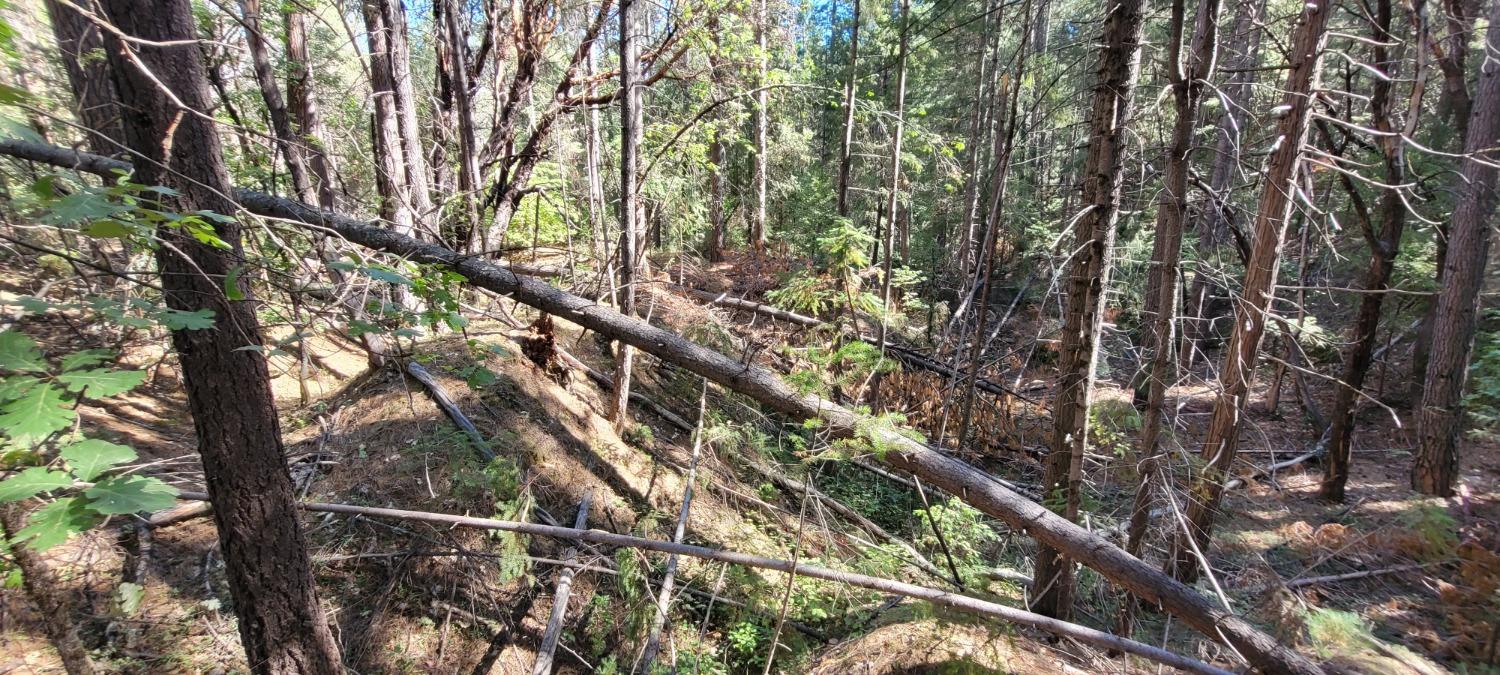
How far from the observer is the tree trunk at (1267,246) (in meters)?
4.16

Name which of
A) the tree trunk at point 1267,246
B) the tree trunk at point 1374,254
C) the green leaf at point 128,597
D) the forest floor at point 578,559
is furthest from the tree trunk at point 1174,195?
the green leaf at point 128,597

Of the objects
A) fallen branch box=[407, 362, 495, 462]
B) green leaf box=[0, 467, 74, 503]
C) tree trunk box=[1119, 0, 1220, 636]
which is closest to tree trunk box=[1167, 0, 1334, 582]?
tree trunk box=[1119, 0, 1220, 636]

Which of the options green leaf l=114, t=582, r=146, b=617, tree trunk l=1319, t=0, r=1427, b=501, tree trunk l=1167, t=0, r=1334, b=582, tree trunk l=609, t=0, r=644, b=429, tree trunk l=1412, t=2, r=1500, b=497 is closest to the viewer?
green leaf l=114, t=582, r=146, b=617

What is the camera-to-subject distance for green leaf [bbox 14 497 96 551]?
143 centimetres

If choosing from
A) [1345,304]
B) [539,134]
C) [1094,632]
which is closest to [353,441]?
[539,134]

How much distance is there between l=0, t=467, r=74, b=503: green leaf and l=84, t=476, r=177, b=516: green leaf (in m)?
0.06

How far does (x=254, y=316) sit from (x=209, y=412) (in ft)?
1.32

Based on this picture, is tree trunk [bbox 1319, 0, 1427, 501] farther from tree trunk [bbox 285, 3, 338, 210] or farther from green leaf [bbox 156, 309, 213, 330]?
tree trunk [bbox 285, 3, 338, 210]

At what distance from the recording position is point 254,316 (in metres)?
2.23

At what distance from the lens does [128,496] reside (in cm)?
153

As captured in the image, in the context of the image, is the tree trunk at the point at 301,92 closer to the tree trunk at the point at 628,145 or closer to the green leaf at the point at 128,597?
the tree trunk at the point at 628,145

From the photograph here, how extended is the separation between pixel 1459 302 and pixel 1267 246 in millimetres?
5626

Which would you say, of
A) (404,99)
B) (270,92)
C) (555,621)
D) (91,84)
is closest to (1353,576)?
(555,621)

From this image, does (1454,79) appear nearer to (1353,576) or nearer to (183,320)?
(1353,576)
